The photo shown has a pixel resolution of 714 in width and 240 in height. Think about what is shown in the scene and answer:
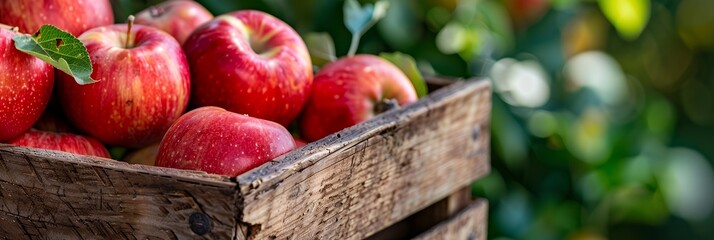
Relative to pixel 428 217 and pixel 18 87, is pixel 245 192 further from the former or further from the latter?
pixel 428 217

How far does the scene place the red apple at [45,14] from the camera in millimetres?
1076

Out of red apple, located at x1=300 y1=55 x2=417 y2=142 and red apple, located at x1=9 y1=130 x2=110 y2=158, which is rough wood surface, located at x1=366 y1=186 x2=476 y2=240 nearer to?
red apple, located at x1=300 y1=55 x2=417 y2=142

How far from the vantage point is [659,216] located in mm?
2289

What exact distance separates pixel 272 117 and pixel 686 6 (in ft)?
5.33

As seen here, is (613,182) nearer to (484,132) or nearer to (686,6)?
(686,6)

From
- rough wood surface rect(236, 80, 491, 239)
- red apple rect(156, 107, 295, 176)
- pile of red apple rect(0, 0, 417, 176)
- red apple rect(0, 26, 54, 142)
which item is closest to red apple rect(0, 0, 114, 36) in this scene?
pile of red apple rect(0, 0, 417, 176)

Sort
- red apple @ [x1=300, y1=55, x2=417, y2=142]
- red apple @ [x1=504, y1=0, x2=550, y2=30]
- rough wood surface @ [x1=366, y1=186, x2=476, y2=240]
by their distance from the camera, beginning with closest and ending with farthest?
red apple @ [x1=300, y1=55, x2=417, y2=142]
rough wood surface @ [x1=366, y1=186, x2=476, y2=240]
red apple @ [x1=504, y1=0, x2=550, y2=30]

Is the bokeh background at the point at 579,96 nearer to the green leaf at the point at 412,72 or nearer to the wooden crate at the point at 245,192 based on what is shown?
the green leaf at the point at 412,72

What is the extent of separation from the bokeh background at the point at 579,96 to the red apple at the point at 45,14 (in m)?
0.46

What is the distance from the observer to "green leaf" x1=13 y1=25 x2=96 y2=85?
0.94 meters

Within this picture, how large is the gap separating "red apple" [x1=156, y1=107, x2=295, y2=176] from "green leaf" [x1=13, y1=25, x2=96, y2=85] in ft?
0.31

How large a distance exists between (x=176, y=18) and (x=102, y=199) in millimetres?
378

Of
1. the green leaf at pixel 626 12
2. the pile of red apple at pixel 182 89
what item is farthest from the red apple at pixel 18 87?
the green leaf at pixel 626 12

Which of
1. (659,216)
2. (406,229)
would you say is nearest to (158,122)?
(406,229)
